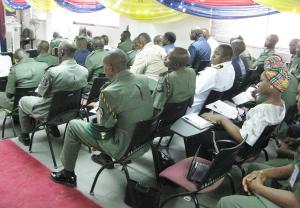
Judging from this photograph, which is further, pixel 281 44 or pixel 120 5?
pixel 281 44

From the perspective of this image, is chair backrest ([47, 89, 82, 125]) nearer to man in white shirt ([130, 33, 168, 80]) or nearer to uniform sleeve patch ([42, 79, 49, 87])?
uniform sleeve patch ([42, 79, 49, 87])

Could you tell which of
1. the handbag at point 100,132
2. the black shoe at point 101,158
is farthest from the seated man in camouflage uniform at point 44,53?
the handbag at point 100,132

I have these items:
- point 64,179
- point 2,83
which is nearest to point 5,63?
point 2,83

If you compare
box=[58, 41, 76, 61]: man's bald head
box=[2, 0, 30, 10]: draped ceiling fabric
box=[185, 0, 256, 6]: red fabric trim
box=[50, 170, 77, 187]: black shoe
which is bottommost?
box=[50, 170, 77, 187]: black shoe

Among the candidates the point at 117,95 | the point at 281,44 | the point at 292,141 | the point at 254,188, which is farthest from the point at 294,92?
the point at 281,44

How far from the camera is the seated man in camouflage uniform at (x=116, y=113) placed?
2258 millimetres

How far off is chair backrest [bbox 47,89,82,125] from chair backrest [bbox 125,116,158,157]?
910mm

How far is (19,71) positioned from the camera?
132 inches

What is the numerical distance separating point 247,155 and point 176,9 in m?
3.58

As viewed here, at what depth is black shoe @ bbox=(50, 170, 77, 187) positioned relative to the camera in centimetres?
262

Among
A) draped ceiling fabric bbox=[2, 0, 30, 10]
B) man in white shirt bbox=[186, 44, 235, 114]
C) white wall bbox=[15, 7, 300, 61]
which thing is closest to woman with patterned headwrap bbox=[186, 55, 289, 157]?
man in white shirt bbox=[186, 44, 235, 114]

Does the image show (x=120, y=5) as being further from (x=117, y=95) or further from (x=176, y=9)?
(x=117, y=95)

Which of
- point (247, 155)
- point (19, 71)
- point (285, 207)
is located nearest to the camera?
point (285, 207)

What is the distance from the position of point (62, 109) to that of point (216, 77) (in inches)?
61.9
